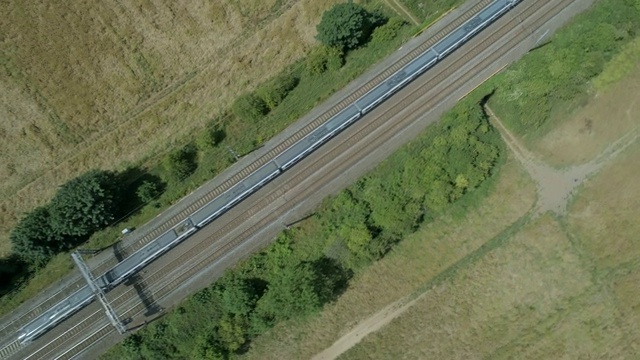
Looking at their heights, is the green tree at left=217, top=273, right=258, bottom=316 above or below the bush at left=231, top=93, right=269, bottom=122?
below

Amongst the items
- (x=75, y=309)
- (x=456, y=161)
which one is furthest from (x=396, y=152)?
(x=75, y=309)

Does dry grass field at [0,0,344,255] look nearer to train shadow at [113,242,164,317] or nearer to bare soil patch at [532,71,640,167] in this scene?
train shadow at [113,242,164,317]

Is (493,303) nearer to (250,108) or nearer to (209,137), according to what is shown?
(250,108)

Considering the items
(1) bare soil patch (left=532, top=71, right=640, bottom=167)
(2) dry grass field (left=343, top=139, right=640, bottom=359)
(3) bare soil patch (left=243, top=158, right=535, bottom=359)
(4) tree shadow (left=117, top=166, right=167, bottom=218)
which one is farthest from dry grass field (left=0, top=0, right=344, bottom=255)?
(2) dry grass field (left=343, top=139, right=640, bottom=359)

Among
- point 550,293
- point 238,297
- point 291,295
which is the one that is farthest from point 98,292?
point 550,293

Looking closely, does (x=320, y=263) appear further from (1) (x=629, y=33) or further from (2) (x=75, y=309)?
(1) (x=629, y=33)

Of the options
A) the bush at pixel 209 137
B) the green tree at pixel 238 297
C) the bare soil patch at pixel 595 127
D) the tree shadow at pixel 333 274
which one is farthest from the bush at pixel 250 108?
the bare soil patch at pixel 595 127
